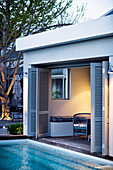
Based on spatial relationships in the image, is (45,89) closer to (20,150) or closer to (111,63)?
(20,150)

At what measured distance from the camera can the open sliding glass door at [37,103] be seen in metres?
11.4

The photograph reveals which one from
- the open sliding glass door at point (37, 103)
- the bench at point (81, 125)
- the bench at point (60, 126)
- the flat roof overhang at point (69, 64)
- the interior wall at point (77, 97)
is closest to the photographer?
the flat roof overhang at point (69, 64)

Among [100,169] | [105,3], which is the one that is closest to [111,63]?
[100,169]

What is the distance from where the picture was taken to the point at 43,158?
29.9ft

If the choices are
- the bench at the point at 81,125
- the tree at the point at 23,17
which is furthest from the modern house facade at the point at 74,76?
the tree at the point at 23,17

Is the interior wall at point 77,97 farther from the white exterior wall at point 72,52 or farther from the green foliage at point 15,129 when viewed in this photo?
the white exterior wall at point 72,52

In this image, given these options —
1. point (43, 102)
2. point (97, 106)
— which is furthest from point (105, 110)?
point (43, 102)

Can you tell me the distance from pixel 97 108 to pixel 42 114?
3285mm

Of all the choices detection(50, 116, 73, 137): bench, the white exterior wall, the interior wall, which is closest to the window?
the interior wall

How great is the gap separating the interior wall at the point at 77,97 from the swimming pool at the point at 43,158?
243 centimetres

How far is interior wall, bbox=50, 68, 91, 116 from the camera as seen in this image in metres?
13.0

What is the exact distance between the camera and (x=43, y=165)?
27.4 feet

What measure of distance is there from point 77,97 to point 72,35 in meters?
4.31

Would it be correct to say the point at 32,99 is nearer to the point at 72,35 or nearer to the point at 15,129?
the point at 15,129
